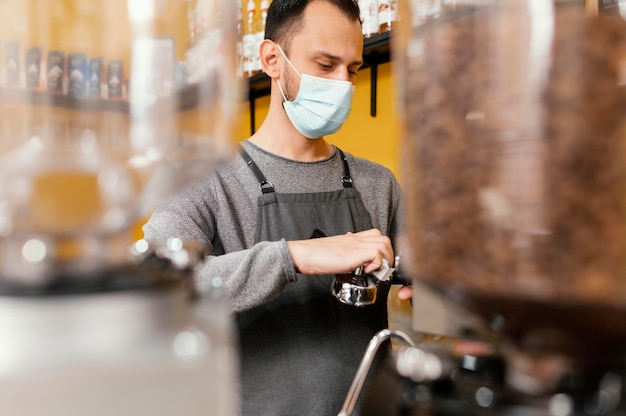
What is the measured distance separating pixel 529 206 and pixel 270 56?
1329 mm

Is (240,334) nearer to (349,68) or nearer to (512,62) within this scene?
(349,68)

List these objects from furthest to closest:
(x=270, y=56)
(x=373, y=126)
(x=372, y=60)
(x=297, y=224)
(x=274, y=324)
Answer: (x=373, y=126) → (x=372, y=60) → (x=270, y=56) → (x=297, y=224) → (x=274, y=324)

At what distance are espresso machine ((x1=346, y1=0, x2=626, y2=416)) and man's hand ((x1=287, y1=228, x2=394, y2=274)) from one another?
77 centimetres

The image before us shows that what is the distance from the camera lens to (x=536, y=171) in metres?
0.38

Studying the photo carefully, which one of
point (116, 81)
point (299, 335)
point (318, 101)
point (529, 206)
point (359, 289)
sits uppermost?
point (318, 101)

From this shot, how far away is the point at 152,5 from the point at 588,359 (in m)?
0.44

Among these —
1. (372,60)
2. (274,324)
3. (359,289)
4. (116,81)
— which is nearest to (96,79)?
(116,81)

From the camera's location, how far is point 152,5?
49 cm

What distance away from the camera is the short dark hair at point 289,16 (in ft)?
5.10

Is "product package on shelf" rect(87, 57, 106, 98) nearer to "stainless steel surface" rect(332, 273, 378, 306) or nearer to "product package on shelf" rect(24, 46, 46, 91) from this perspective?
"product package on shelf" rect(24, 46, 46, 91)

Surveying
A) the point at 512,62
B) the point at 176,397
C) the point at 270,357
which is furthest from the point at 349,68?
the point at 176,397

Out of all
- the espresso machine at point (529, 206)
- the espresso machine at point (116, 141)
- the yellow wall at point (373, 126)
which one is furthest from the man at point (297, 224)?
the espresso machine at point (529, 206)

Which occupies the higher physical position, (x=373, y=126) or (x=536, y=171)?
(x=373, y=126)

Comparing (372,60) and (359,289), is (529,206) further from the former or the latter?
(372,60)
